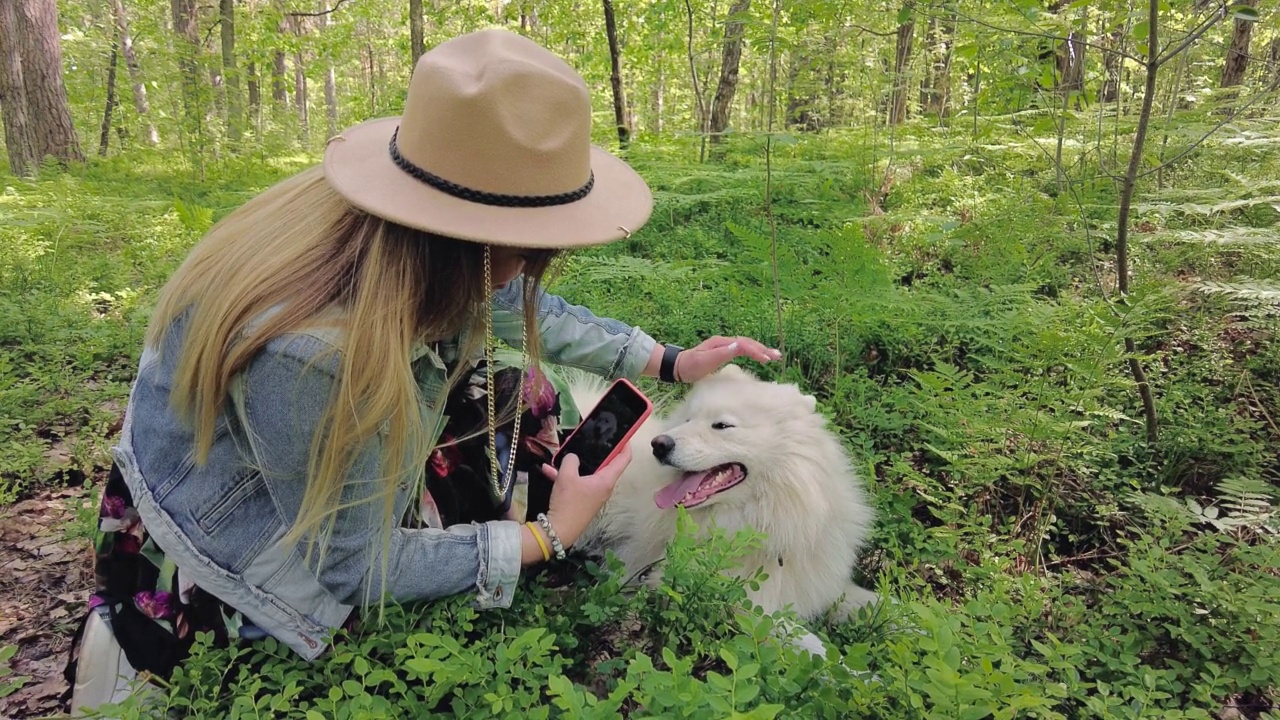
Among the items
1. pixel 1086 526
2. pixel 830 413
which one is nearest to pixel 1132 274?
pixel 1086 526

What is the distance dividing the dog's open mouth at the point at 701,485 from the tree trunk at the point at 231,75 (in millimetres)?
11535

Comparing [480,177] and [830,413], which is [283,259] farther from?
[830,413]

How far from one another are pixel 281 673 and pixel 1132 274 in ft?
16.2

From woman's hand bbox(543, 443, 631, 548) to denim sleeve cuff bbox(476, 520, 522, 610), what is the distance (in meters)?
0.17

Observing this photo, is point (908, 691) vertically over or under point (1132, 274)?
under

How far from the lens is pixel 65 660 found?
7.98 feet

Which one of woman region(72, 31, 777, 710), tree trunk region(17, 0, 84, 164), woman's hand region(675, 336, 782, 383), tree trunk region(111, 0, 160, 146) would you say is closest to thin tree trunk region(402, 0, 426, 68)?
tree trunk region(111, 0, 160, 146)

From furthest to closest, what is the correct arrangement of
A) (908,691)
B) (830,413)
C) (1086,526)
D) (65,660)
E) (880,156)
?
(880,156) < (830,413) < (1086,526) < (65,660) < (908,691)

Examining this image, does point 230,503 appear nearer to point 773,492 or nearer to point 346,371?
point 346,371

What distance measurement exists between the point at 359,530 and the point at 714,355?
5.01ft

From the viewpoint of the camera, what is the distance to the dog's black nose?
2.48 metres

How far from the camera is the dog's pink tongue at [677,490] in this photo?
252cm

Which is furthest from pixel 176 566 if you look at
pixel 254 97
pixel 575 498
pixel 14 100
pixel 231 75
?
pixel 254 97

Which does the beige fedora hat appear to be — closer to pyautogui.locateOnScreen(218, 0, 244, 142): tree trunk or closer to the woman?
the woman
